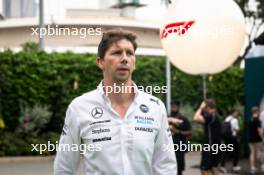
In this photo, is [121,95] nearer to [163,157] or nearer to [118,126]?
[118,126]

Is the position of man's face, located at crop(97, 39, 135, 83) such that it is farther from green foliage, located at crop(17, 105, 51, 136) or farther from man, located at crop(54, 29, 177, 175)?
green foliage, located at crop(17, 105, 51, 136)

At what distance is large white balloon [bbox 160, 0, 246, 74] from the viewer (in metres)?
8.32

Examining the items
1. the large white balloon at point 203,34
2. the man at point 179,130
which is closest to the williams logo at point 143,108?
the large white balloon at point 203,34

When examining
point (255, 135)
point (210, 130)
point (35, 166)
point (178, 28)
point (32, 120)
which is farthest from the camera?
point (32, 120)

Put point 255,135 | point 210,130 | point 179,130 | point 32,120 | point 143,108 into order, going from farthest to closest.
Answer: point 32,120, point 255,135, point 210,130, point 179,130, point 143,108

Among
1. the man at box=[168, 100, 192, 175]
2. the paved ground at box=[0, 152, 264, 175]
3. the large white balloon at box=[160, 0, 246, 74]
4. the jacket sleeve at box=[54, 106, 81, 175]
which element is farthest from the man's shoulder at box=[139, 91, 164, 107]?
the paved ground at box=[0, 152, 264, 175]

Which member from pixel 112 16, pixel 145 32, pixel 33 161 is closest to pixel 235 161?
pixel 33 161

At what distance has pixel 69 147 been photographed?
148 inches

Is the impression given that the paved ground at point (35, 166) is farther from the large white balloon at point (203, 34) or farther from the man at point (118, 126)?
the man at point (118, 126)

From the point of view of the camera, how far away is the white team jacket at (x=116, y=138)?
3.63 m

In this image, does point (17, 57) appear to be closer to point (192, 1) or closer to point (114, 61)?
point (192, 1)

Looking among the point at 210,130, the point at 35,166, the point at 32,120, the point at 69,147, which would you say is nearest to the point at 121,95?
the point at 69,147

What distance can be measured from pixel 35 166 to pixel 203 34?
33.5 ft

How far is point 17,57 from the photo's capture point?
20875 millimetres
